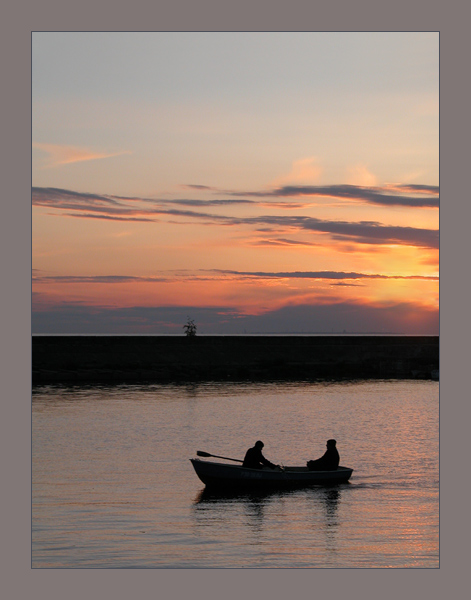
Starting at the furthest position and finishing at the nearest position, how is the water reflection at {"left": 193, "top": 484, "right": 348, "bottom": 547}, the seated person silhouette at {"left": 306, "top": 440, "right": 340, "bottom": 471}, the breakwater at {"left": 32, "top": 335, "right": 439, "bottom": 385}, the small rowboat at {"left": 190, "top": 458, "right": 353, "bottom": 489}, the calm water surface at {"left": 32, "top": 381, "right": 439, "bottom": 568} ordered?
1. the breakwater at {"left": 32, "top": 335, "right": 439, "bottom": 385}
2. the seated person silhouette at {"left": 306, "top": 440, "right": 340, "bottom": 471}
3. the small rowboat at {"left": 190, "top": 458, "right": 353, "bottom": 489}
4. the water reflection at {"left": 193, "top": 484, "right": 348, "bottom": 547}
5. the calm water surface at {"left": 32, "top": 381, "right": 439, "bottom": 568}

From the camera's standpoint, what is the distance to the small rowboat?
90.6ft

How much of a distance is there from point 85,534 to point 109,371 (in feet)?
184

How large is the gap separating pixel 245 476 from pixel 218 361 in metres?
54.3

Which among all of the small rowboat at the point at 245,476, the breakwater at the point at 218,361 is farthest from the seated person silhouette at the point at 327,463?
the breakwater at the point at 218,361

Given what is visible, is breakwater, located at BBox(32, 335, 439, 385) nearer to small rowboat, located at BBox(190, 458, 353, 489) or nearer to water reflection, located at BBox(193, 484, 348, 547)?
small rowboat, located at BBox(190, 458, 353, 489)

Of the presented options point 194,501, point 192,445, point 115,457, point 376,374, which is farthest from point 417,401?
point 194,501

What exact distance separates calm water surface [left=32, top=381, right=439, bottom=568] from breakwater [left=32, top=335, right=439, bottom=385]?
16740mm

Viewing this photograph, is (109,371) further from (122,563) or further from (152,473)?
(122,563)

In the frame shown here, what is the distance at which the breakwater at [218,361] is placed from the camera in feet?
252

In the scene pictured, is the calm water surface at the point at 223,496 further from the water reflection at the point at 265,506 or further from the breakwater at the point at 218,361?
the breakwater at the point at 218,361

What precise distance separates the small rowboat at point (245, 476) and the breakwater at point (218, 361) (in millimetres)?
46428

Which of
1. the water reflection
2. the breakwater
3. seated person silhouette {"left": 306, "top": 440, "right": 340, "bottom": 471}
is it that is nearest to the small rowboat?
the water reflection

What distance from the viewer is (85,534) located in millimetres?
21484

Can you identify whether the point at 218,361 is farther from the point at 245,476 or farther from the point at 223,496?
the point at 223,496
